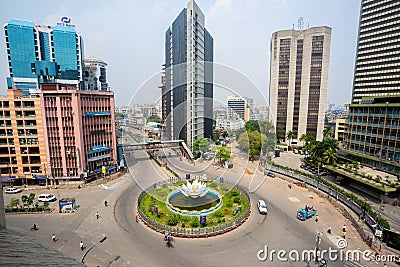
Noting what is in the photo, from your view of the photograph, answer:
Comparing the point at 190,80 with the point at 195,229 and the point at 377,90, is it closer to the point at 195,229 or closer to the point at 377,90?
the point at 195,229

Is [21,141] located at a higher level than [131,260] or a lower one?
higher

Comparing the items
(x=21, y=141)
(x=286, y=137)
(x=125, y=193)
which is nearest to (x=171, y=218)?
(x=125, y=193)

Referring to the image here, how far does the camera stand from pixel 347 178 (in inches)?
1244

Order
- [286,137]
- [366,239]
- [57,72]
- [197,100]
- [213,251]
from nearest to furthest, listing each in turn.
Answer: [213,251] → [366,239] → [197,100] → [286,137] → [57,72]

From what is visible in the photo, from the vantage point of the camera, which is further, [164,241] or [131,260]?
[164,241]

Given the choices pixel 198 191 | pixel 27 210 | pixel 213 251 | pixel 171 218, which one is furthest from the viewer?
pixel 198 191

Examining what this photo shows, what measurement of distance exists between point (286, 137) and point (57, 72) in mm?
84474

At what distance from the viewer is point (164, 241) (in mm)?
19000

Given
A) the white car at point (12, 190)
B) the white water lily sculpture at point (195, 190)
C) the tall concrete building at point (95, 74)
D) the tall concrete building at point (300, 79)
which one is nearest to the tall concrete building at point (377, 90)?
the tall concrete building at point (300, 79)

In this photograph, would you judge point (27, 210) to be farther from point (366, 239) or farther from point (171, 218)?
point (366, 239)

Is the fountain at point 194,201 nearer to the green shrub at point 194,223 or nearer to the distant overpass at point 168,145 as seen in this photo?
the green shrub at point 194,223

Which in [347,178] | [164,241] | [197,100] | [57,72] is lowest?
Answer: [164,241]

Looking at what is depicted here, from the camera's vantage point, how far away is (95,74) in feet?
393

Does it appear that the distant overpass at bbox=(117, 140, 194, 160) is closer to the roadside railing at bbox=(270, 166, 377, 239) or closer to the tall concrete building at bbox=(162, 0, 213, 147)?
the tall concrete building at bbox=(162, 0, 213, 147)
